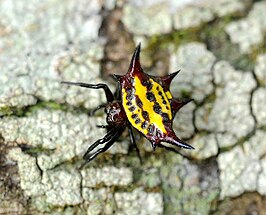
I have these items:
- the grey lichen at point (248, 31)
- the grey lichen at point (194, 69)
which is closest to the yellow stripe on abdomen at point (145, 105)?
the grey lichen at point (194, 69)

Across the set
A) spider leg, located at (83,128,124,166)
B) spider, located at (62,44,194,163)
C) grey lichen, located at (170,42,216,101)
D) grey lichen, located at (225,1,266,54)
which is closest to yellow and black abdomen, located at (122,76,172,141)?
spider, located at (62,44,194,163)

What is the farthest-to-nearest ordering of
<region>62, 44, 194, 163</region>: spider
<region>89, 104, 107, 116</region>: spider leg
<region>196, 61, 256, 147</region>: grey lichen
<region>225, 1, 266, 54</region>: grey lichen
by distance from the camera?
<region>225, 1, 266, 54</region>: grey lichen
<region>196, 61, 256, 147</region>: grey lichen
<region>89, 104, 107, 116</region>: spider leg
<region>62, 44, 194, 163</region>: spider

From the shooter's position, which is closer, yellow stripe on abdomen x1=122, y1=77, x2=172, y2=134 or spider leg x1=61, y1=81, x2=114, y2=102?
yellow stripe on abdomen x1=122, y1=77, x2=172, y2=134

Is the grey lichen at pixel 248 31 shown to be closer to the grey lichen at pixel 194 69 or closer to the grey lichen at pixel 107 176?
the grey lichen at pixel 194 69

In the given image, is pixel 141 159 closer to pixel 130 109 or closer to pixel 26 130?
pixel 130 109

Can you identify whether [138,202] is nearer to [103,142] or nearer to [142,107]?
[103,142]

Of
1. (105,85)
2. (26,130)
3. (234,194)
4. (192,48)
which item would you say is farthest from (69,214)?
(192,48)

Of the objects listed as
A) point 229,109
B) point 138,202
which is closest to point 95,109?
point 138,202

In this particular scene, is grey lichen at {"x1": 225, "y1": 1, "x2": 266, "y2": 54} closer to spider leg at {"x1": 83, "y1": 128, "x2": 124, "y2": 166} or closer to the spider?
the spider

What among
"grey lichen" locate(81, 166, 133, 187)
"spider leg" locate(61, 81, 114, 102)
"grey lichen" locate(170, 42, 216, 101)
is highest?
"grey lichen" locate(170, 42, 216, 101)
